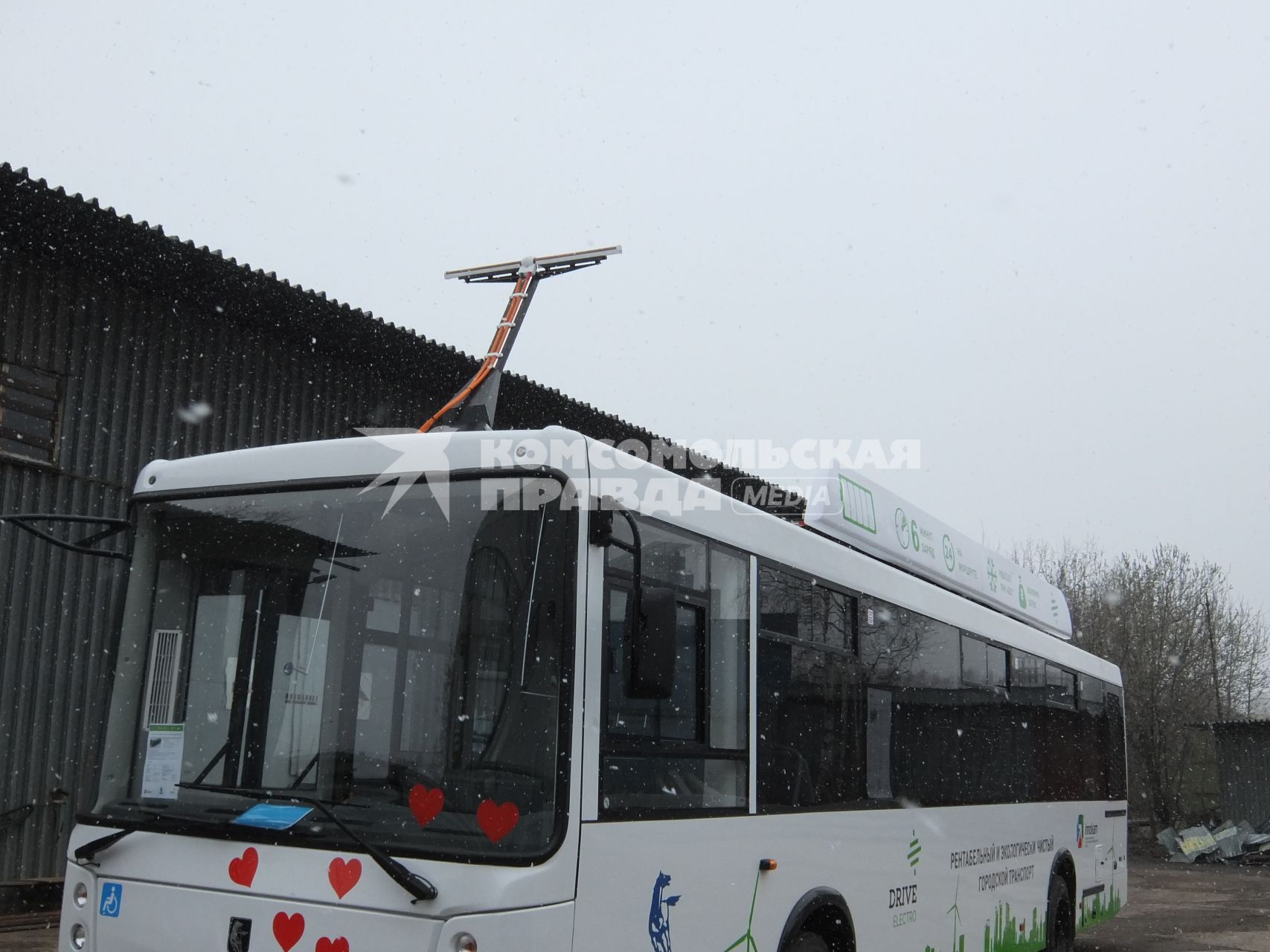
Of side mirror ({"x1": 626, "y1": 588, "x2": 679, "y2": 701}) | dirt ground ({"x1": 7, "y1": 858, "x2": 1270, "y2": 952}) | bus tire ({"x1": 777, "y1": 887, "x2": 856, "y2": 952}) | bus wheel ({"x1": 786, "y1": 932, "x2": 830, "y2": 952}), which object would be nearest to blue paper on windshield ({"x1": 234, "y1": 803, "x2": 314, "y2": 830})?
side mirror ({"x1": 626, "y1": 588, "x2": 679, "y2": 701})

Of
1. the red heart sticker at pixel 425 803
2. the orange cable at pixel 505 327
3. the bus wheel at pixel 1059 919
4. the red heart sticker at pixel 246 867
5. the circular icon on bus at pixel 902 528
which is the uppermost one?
the orange cable at pixel 505 327

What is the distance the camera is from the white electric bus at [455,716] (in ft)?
12.7

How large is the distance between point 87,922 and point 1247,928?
13681 mm

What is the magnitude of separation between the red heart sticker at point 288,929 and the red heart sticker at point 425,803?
20.2 inches

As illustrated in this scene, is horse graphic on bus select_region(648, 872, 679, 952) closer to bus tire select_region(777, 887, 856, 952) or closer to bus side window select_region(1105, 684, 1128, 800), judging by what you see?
bus tire select_region(777, 887, 856, 952)

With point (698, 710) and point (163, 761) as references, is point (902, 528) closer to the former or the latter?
point (698, 710)

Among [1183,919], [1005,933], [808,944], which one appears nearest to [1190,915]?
[1183,919]

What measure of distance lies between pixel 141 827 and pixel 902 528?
536 centimetres

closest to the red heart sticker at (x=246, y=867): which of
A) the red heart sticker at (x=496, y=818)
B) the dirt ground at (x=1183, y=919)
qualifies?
the red heart sticker at (x=496, y=818)

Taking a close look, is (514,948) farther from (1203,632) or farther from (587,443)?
(1203,632)

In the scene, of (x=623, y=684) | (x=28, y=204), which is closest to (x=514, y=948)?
(x=623, y=684)

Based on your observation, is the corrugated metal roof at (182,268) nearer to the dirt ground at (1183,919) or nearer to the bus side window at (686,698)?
the dirt ground at (1183,919)

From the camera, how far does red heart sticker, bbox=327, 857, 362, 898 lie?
3875 mm

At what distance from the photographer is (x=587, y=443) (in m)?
4.33
